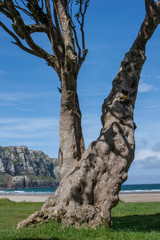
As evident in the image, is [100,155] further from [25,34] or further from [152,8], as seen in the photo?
[152,8]

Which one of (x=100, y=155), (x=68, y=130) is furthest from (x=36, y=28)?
(x=100, y=155)

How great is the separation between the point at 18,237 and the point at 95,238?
1785mm


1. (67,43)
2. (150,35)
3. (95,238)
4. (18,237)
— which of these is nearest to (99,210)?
(95,238)

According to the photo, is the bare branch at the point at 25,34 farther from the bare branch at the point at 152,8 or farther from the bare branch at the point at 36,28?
the bare branch at the point at 152,8

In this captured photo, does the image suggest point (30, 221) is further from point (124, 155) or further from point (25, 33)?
point (25, 33)

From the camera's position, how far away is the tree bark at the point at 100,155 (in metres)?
8.45

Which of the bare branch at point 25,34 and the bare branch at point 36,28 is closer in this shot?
the bare branch at point 25,34

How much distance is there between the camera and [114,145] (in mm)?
9344

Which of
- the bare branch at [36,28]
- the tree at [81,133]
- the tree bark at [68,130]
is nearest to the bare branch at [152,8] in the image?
the tree at [81,133]

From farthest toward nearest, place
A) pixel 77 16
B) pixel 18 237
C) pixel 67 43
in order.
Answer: pixel 77 16, pixel 67 43, pixel 18 237

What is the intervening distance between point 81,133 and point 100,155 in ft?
7.95

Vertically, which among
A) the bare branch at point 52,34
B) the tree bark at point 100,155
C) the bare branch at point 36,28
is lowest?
the tree bark at point 100,155

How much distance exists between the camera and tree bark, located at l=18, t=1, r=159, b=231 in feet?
27.7

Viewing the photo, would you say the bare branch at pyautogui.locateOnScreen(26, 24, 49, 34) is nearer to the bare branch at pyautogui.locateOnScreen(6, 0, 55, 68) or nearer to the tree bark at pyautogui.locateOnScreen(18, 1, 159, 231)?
the bare branch at pyautogui.locateOnScreen(6, 0, 55, 68)
